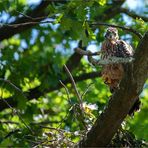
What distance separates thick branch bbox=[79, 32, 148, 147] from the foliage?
0.27 m

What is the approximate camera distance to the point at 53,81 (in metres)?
8.88

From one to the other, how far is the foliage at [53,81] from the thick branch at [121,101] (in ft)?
0.90

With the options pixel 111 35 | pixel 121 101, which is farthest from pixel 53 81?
pixel 121 101

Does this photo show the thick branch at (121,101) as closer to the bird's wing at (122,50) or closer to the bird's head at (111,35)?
the bird's wing at (122,50)

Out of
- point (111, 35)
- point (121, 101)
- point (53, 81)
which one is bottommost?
point (53, 81)

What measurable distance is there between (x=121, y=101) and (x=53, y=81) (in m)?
3.63

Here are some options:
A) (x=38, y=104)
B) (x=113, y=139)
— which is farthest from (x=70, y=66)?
(x=113, y=139)

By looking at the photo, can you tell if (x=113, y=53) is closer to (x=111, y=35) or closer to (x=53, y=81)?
(x=111, y=35)

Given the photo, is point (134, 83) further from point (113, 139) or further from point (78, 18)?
point (78, 18)

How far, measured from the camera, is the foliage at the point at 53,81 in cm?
648

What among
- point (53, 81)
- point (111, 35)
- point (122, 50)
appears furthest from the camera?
point (53, 81)

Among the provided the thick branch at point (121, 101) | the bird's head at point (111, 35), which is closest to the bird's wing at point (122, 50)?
the bird's head at point (111, 35)

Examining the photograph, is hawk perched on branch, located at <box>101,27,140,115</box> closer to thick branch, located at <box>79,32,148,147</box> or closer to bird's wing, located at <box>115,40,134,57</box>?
bird's wing, located at <box>115,40,134,57</box>

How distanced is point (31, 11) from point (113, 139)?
13.2ft
